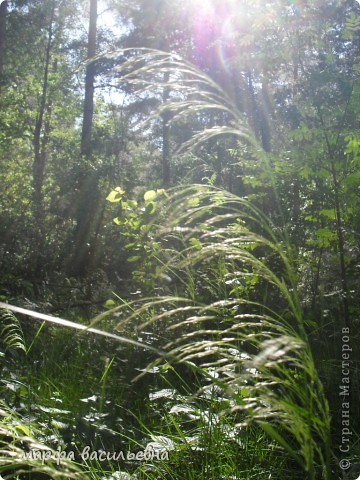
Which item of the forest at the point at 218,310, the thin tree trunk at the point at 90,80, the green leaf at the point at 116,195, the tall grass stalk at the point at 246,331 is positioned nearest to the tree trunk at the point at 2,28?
the thin tree trunk at the point at 90,80

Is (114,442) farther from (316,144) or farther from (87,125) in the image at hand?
(87,125)

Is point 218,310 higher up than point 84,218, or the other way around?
point 84,218

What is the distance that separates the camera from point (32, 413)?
225 centimetres

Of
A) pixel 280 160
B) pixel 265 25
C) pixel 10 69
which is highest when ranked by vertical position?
pixel 10 69

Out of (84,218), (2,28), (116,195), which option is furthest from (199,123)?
(116,195)

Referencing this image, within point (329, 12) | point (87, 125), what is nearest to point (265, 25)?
point (329, 12)

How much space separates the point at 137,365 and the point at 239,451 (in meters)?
1.28

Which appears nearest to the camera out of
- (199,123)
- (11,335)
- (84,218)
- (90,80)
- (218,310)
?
(218,310)

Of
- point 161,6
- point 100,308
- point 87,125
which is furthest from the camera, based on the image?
point 87,125

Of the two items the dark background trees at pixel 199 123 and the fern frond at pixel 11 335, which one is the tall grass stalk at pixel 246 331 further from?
the fern frond at pixel 11 335

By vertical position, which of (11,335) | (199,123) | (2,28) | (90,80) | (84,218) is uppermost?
(199,123)

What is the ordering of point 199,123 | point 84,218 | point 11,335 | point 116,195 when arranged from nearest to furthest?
1. point 11,335
2. point 116,195
3. point 84,218
4. point 199,123

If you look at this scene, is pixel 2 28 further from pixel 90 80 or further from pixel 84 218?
pixel 84 218

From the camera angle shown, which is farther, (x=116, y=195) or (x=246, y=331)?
(x=116, y=195)
